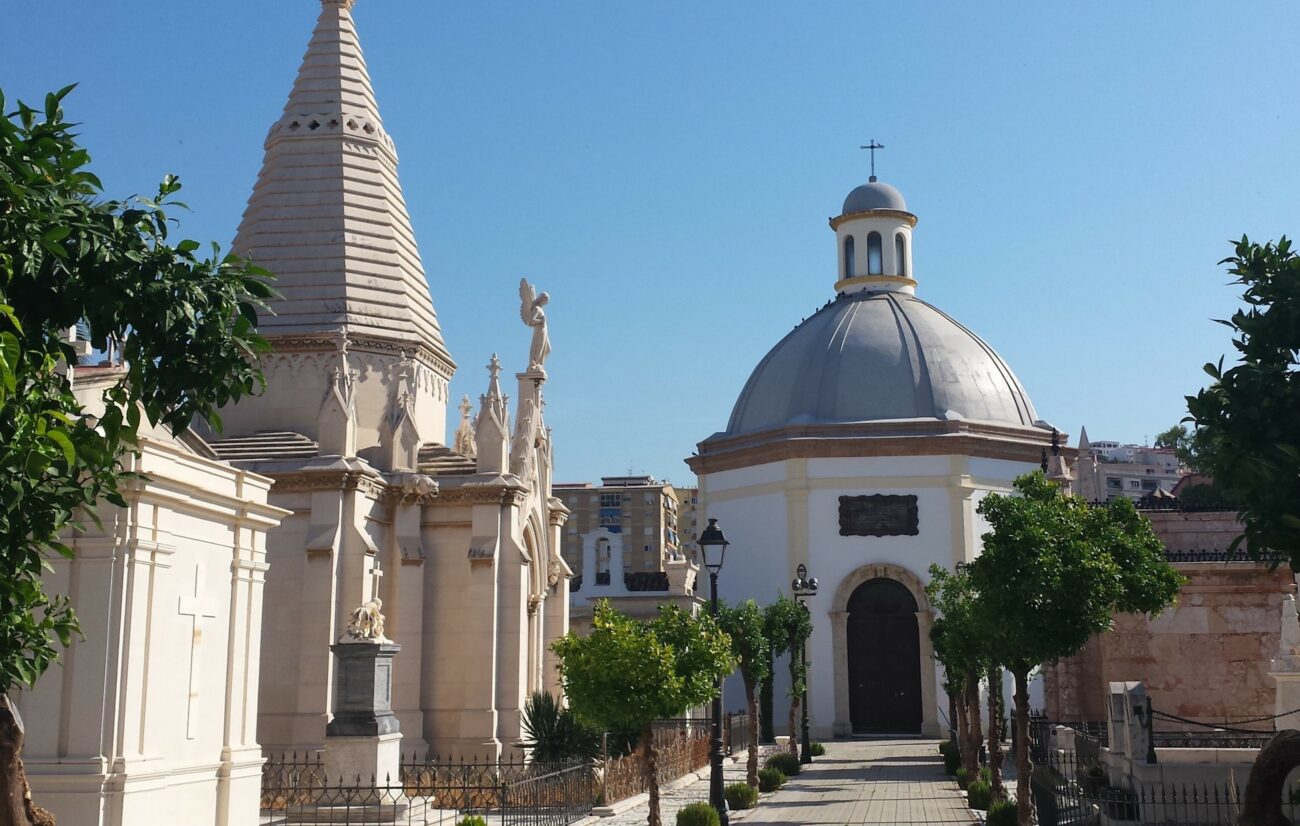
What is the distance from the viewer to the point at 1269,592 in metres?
28.3

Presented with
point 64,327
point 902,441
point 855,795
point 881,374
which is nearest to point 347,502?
point 855,795

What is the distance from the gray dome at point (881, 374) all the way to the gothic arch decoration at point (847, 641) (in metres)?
5.71

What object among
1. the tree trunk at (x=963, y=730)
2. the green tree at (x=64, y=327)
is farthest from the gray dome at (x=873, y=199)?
the green tree at (x=64, y=327)

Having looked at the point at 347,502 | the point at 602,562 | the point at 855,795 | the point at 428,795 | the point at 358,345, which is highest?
the point at 358,345

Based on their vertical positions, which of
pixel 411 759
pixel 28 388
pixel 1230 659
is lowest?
pixel 411 759

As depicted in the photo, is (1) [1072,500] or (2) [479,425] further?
(2) [479,425]

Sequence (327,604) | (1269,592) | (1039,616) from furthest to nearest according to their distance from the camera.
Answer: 1. (1269,592)
2. (327,604)
3. (1039,616)

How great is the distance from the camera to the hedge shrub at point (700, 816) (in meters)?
20.0

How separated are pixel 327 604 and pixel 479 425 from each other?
529cm

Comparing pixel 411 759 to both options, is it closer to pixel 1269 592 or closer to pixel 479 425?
pixel 479 425

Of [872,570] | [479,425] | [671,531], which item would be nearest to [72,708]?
[479,425]

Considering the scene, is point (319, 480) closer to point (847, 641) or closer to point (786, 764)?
point (786, 764)

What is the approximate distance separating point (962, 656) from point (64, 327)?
A: 69.2ft

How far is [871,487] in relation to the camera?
47031 mm
